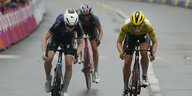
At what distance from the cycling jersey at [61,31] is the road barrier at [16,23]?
7.10 m

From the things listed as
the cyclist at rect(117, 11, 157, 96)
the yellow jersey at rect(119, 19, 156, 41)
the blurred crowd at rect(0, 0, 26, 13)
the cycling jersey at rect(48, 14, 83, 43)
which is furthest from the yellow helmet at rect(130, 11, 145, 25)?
the blurred crowd at rect(0, 0, 26, 13)

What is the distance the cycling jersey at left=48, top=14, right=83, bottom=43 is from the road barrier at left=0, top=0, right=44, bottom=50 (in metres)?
7.10

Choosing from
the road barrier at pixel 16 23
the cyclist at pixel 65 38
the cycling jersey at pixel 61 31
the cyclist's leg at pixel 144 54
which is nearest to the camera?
the cyclist at pixel 65 38

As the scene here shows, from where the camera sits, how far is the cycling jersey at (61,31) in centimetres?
955

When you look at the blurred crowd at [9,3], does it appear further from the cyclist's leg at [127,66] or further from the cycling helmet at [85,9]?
the cyclist's leg at [127,66]

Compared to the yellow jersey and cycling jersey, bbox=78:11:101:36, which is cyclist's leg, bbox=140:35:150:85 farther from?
cycling jersey, bbox=78:11:101:36

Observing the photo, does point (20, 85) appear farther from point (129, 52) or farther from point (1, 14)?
point (1, 14)

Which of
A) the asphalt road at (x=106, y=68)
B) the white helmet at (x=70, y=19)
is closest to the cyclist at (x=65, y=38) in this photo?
the white helmet at (x=70, y=19)

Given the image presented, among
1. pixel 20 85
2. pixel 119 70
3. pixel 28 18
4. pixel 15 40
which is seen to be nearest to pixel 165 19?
pixel 28 18

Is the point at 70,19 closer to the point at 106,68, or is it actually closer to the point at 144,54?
the point at 144,54

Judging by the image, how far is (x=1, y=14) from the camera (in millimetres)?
17141

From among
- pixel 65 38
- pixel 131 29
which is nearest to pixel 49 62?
pixel 65 38

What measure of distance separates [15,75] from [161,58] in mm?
5252

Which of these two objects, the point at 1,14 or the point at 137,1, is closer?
the point at 1,14
